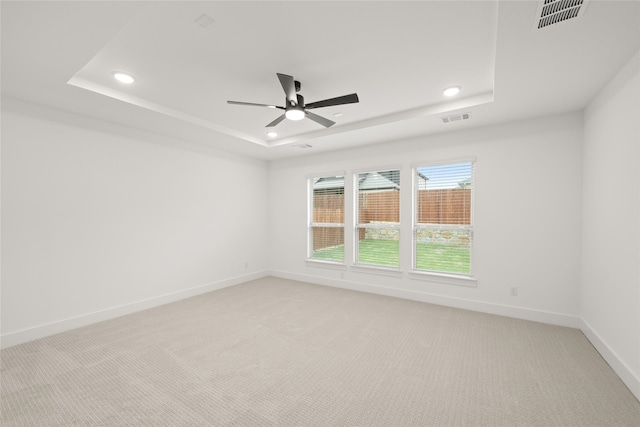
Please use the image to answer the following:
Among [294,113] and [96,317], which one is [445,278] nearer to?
[294,113]

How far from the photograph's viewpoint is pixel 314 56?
245 centimetres

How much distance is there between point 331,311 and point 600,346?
9.65 ft

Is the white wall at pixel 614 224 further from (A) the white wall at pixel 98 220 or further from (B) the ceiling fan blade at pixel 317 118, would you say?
(A) the white wall at pixel 98 220

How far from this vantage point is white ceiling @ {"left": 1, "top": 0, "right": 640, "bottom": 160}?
1870mm

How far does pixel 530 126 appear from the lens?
3.69 meters

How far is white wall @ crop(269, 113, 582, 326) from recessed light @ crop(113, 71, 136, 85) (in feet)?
12.5

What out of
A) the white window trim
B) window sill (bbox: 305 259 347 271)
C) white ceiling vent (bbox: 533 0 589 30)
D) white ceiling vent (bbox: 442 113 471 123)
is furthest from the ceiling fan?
window sill (bbox: 305 259 347 271)

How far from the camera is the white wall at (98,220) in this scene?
308 cm

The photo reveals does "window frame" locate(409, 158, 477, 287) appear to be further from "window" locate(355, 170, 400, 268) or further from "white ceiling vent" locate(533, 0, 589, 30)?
"white ceiling vent" locate(533, 0, 589, 30)

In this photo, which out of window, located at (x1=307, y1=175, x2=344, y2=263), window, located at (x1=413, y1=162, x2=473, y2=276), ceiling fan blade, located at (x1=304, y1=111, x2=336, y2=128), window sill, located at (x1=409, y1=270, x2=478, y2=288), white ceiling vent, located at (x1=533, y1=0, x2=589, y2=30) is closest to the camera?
white ceiling vent, located at (x1=533, y1=0, x2=589, y2=30)

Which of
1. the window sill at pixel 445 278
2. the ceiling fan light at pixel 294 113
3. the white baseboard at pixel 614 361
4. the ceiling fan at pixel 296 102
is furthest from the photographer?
the window sill at pixel 445 278

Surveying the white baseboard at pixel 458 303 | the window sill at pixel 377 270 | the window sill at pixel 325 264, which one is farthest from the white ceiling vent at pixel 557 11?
the window sill at pixel 325 264

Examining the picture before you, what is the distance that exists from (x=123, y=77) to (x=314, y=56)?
1.94 m

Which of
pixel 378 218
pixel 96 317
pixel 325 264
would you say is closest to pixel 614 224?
→ pixel 378 218
